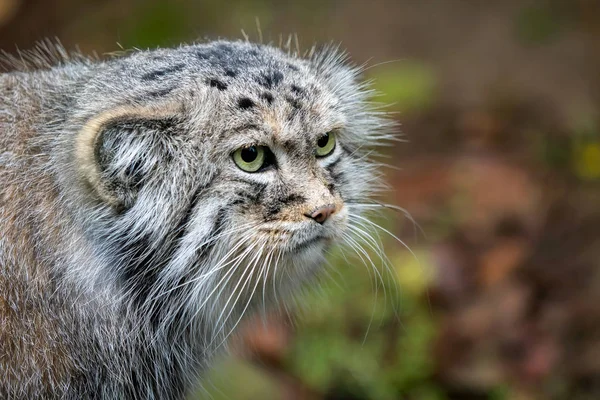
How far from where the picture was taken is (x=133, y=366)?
354 cm

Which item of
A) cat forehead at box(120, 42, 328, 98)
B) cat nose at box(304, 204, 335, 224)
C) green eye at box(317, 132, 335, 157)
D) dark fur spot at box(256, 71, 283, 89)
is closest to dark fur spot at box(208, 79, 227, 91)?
cat forehead at box(120, 42, 328, 98)

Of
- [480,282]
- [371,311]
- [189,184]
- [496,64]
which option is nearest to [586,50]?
[496,64]

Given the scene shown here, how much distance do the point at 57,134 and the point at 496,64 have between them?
5.48 metres

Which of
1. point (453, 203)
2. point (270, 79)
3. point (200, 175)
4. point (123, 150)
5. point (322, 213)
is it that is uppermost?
point (270, 79)

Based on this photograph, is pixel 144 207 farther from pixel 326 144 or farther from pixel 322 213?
pixel 326 144

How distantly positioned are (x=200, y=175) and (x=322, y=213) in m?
0.52

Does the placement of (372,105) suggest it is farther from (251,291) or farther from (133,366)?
(133,366)

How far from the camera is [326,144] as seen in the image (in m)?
3.57

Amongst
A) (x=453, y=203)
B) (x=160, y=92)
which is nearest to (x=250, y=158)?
(x=160, y=92)

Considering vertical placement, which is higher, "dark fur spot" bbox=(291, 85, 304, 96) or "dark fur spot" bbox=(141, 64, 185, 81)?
"dark fur spot" bbox=(141, 64, 185, 81)

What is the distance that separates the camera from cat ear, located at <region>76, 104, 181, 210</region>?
3.17 metres

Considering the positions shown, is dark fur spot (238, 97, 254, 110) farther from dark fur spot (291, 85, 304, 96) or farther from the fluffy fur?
dark fur spot (291, 85, 304, 96)

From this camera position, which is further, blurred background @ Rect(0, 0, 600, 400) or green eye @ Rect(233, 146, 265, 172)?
blurred background @ Rect(0, 0, 600, 400)

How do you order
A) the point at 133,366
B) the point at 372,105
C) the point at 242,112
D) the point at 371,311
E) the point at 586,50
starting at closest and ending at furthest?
the point at 242,112, the point at 133,366, the point at 372,105, the point at 371,311, the point at 586,50
